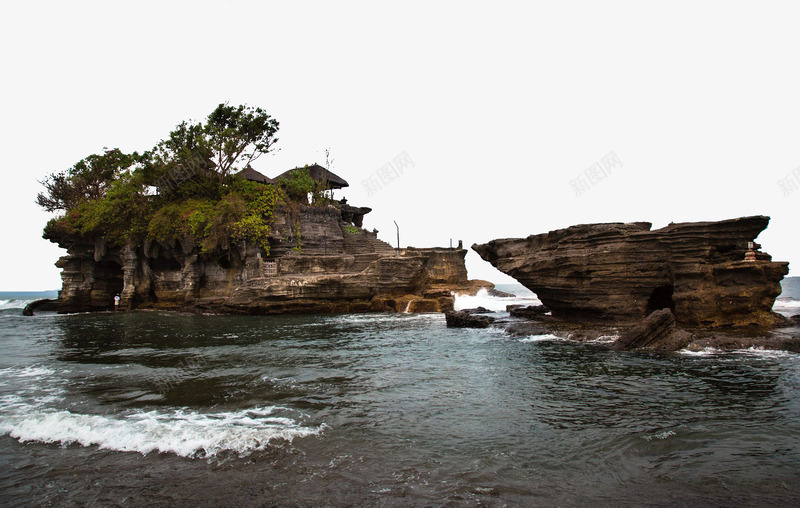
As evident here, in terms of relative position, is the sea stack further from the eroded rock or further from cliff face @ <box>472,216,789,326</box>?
cliff face @ <box>472,216,789,326</box>

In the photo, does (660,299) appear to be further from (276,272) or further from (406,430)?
(276,272)

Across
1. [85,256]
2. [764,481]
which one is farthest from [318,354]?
[85,256]

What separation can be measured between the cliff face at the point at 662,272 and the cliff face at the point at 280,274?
40.7ft

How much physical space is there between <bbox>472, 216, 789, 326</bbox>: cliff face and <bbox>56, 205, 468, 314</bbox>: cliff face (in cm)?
1240

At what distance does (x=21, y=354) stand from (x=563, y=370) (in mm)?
17396

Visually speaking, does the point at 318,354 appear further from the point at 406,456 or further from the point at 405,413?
the point at 406,456

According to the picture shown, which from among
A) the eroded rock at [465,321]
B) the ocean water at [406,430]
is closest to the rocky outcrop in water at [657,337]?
the ocean water at [406,430]

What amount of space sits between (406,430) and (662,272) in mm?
14195

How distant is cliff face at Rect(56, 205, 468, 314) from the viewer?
98.9 feet

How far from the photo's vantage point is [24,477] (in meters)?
5.52

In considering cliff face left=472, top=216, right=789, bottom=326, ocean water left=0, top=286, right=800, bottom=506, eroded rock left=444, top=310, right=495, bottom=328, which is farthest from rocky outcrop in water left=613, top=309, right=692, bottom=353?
eroded rock left=444, top=310, right=495, bottom=328

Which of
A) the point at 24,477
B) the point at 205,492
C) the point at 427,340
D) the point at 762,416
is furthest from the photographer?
the point at 427,340

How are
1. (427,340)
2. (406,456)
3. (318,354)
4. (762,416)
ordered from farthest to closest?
(427,340), (318,354), (762,416), (406,456)

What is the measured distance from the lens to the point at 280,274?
31.2 meters
